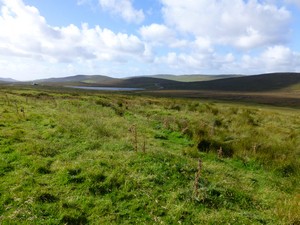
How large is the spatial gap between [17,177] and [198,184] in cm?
532

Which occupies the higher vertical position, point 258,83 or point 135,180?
point 135,180

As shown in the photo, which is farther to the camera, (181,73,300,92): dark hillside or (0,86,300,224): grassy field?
(181,73,300,92): dark hillside

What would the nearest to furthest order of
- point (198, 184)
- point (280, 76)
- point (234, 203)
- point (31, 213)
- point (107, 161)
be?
point (31, 213) < point (234, 203) < point (198, 184) < point (107, 161) < point (280, 76)

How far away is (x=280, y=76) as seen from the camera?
183 m

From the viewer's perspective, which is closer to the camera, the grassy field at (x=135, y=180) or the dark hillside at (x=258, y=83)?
the grassy field at (x=135, y=180)

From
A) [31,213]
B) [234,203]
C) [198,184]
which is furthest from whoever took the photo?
[198,184]

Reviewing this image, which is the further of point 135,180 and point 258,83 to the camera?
point 258,83

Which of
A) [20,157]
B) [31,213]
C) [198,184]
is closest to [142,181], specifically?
[198,184]

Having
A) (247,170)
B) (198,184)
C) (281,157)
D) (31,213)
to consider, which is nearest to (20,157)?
(31,213)

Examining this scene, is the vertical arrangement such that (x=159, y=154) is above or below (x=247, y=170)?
above

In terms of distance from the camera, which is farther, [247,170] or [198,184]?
[247,170]

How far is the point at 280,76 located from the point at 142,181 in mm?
193587

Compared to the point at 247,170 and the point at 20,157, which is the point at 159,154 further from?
the point at 20,157

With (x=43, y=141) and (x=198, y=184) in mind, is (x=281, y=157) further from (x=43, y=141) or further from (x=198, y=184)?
(x=43, y=141)
